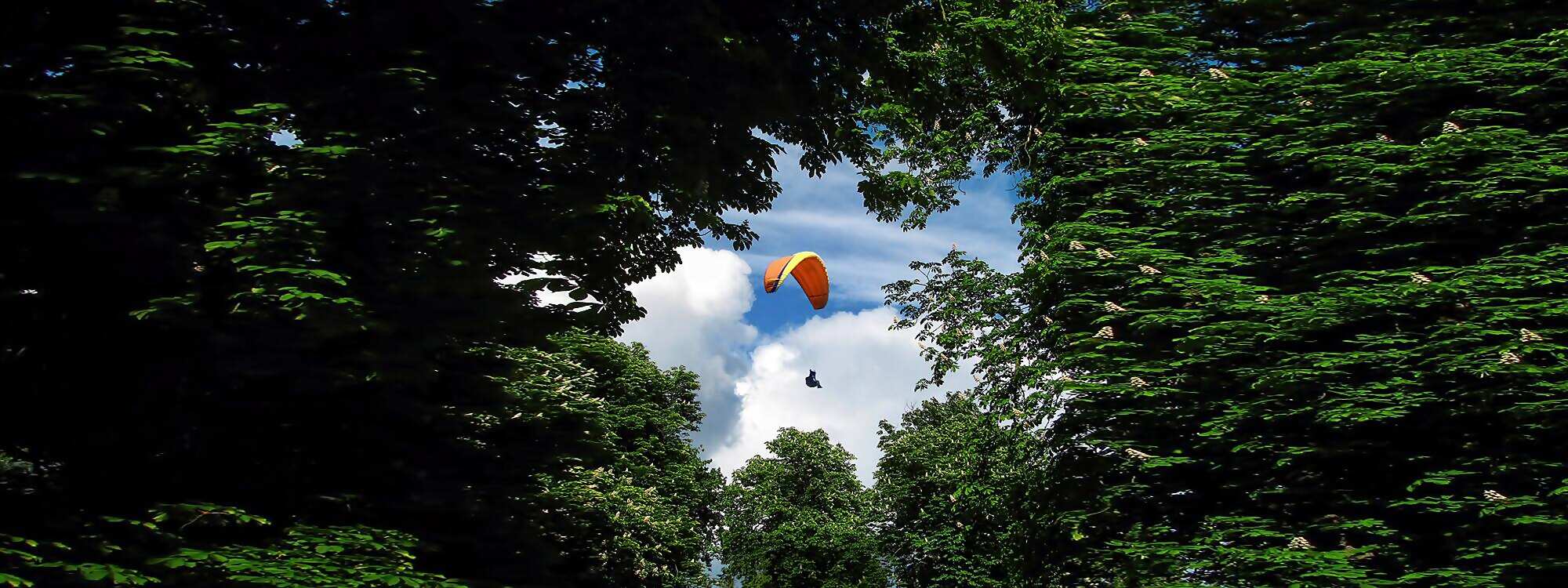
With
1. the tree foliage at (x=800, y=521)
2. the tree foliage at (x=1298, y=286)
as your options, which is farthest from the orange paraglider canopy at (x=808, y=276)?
the tree foliage at (x=1298, y=286)

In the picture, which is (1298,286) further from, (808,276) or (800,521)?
(800,521)

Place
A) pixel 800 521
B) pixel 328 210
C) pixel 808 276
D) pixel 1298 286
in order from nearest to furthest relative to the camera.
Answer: pixel 328 210 < pixel 1298 286 < pixel 808 276 < pixel 800 521

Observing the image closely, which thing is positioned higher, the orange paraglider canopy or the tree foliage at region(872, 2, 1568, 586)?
the orange paraglider canopy

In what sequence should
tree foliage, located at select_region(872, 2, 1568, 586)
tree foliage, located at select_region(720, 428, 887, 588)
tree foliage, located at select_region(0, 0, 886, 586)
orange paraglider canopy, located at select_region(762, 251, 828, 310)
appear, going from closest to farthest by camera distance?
tree foliage, located at select_region(0, 0, 886, 586)
tree foliage, located at select_region(872, 2, 1568, 586)
orange paraglider canopy, located at select_region(762, 251, 828, 310)
tree foliage, located at select_region(720, 428, 887, 588)


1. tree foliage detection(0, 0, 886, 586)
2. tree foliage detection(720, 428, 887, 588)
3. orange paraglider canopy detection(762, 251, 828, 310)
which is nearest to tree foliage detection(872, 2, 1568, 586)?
tree foliage detection(0, 0, 886, 586)

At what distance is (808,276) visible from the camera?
1642 inches

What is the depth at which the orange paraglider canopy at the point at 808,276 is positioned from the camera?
41000mm

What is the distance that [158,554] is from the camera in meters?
8.99

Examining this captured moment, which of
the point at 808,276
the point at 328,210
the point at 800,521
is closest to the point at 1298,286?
the point at 328,210

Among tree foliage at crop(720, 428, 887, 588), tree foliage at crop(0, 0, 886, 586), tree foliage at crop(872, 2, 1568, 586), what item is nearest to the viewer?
tree foliage at crop(0, 0, 886, 586)

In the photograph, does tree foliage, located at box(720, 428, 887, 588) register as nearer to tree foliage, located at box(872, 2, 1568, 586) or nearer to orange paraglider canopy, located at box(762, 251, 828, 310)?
orange paraglider canopy, located at box(762, 251, 828, 310)

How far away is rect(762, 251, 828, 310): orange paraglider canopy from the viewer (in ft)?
135

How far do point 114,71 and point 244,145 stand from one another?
1.27 metres

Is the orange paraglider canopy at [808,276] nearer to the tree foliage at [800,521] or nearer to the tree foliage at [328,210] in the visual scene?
A: the tree foliage at [800,521]
